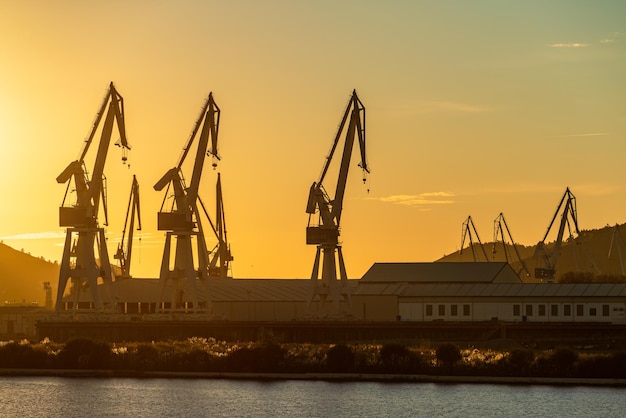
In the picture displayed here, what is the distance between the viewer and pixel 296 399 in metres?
86.7

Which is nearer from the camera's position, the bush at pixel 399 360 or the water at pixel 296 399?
the water at pixel 296 399

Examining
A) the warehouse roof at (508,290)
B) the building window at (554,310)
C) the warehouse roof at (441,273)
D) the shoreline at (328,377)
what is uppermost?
the warehouse roof at (441,273)

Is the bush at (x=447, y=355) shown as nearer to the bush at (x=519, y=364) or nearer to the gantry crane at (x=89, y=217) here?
the bush at (x=519, y=364)

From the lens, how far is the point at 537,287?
138 metres

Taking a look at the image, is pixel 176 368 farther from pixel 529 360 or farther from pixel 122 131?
pixel 122 131

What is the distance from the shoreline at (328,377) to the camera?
91688 mm

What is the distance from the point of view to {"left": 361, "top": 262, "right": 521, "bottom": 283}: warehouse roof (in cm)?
15100

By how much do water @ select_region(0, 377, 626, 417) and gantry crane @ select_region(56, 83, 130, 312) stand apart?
3916 centimetres

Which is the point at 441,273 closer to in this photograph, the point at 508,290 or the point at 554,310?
the point at 508,290

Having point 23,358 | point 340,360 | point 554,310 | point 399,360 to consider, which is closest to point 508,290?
point 554,310

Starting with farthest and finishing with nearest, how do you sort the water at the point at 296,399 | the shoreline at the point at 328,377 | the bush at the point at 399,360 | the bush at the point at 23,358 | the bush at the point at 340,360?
the bush at the point at 23,358, the bush at the point at 340,360, the bush at the point at 399,360, the shoreline at the point at 328,377, the water at the point at 296,399

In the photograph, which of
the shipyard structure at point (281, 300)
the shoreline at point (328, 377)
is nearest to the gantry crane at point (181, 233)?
the shipyard structure at point (281, 300)

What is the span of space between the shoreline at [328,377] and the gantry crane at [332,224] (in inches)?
1504

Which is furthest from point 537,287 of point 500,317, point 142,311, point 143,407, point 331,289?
point 143,407
